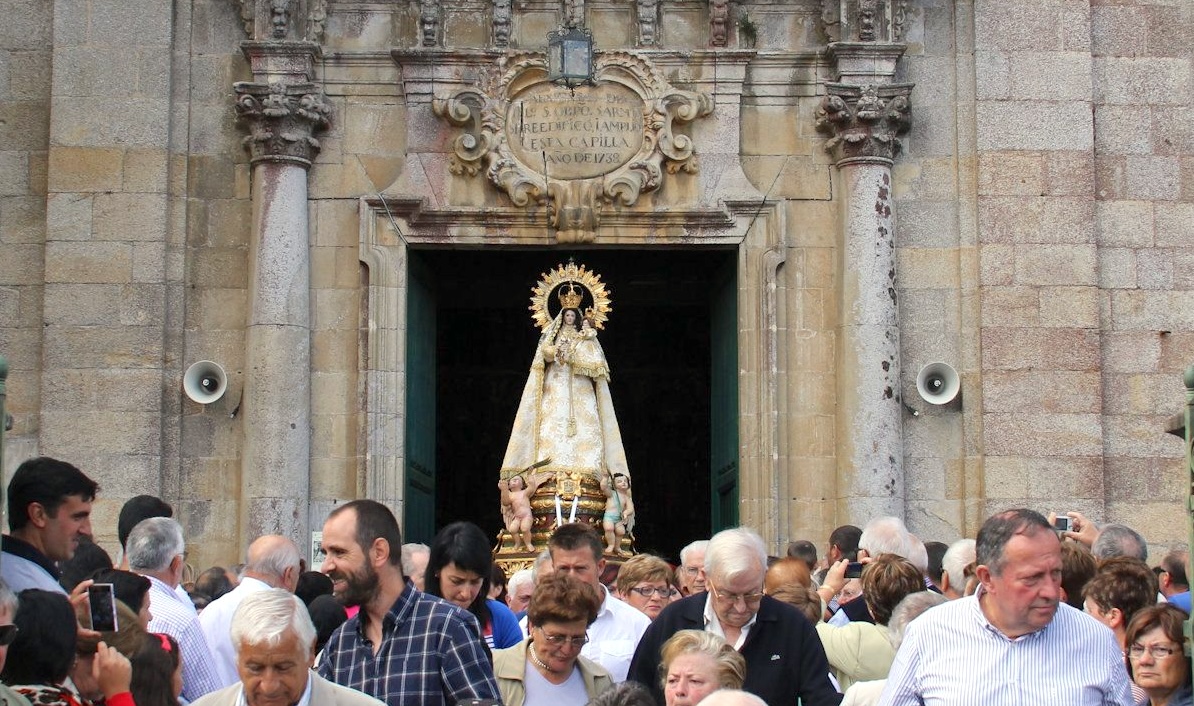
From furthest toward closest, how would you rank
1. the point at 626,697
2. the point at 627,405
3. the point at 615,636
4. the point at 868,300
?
the point at 627,405 < the point at 868,300 < the point at 615,636 < the point at 626,697

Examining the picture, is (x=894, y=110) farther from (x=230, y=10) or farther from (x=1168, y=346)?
(x=230, y=10)

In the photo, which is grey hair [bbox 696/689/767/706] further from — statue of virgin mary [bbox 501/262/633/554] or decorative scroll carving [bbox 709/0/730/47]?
decorative scroll carving [bbox 709/0/730/47]

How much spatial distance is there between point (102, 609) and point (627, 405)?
14990 millimetres

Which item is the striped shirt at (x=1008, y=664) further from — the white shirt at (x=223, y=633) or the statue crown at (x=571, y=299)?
the statue crown at (x=571, y=299)

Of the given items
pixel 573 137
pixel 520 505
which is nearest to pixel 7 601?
pixel 520 505

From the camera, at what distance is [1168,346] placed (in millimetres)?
15125

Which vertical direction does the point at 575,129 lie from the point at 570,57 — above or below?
below

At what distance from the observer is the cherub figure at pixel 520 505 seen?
46.1 feet

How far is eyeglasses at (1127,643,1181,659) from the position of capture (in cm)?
635

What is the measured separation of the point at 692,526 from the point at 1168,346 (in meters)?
6.76

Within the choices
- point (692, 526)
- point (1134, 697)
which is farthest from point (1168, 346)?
point (1134, 697)

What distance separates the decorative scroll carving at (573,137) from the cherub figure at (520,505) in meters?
1.91

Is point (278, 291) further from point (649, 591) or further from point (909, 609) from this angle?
point (909, 609)

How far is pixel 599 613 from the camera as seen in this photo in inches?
323
